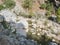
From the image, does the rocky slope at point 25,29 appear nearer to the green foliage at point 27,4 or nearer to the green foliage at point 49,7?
the green foliage at point 27,4

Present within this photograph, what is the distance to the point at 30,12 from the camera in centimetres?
1120

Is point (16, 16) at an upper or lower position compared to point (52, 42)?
upper

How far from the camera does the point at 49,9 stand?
1180 cm

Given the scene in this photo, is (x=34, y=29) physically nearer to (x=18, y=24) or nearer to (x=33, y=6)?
(x=18, y=24)

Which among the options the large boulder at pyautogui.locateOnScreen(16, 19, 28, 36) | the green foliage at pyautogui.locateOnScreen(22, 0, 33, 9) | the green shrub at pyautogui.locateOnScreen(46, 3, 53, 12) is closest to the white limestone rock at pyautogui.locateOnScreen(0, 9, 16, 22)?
the large boulder at pyautogui.locateOnScreen(16, 19, 28, 36)

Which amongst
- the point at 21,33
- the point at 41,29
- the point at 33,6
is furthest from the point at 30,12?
the point at 21,33

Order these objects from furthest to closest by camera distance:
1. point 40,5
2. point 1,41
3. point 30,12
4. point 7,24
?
1. point 40,5
2. point 30,12
3. point 7,24
4. point 1,41

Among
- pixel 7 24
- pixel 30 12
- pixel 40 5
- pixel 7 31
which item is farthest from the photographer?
pixel 40 5

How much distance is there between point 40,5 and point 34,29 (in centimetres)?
266

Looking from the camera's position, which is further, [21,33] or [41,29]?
[41,29]

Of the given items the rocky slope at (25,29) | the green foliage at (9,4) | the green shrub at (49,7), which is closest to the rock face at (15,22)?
the rocky slope at (25,29)

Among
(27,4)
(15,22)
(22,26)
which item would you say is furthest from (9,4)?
(22,26)

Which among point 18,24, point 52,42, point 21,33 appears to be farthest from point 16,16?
point 52,42

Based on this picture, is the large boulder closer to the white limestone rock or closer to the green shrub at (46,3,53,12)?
the white limestone rock
